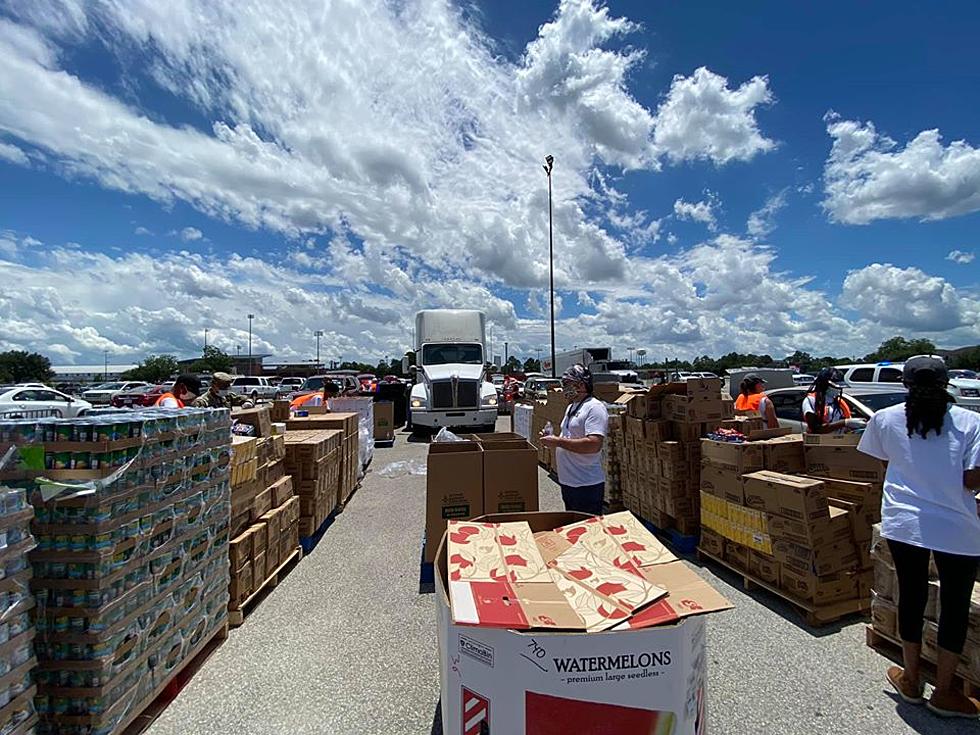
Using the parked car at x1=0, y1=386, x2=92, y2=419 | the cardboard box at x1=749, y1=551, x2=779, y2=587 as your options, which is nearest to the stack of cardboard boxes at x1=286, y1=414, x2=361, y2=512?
the cardboard box at x1=749, y1=551, x2=779, y2=587

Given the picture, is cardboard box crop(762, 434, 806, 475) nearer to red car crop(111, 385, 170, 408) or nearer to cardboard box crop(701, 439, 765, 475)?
cardboard box crop(701, 439, 765, 475)

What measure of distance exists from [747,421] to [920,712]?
138 inches

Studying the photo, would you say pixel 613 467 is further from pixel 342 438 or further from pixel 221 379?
pixel 221 379

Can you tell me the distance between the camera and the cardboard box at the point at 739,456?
462 centimetres

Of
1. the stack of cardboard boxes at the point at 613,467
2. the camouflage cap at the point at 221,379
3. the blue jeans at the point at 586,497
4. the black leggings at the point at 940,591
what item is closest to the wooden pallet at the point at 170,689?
the blue jeans at the point at 586,497

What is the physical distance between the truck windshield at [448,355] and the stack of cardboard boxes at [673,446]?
32.6 ft

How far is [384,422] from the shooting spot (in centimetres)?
1473

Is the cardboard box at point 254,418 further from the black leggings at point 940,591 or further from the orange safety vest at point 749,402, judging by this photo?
the orange safety vest at point 749,402

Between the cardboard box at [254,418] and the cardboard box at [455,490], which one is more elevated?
the cardboard box at [254,418]

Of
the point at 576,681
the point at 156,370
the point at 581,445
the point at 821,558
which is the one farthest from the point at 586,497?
the point at 156,370

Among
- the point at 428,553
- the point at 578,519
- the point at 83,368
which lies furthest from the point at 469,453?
the point at 83,368

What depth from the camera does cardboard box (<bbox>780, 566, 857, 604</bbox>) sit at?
12.5 feet

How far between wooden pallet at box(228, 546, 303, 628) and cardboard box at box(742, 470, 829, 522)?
13.5ft

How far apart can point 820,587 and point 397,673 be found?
119 inches
